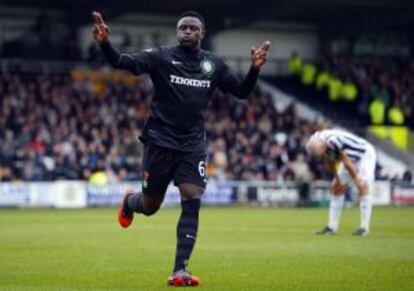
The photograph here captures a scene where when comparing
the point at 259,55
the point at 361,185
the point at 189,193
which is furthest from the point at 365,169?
the point at 189,193

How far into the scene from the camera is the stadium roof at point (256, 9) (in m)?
45.2

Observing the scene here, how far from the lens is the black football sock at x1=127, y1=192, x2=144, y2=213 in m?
12.4

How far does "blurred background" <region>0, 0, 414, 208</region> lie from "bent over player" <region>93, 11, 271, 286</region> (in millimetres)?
23841

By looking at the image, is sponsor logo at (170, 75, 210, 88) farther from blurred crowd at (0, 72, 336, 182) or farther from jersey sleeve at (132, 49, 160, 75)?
blurred crowd at (0, 72, 336, 182)

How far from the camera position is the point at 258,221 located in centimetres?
2636

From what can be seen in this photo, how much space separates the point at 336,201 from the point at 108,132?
2094 cm

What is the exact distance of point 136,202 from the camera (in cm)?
1248

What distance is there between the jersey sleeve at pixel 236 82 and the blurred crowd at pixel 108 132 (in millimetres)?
24980

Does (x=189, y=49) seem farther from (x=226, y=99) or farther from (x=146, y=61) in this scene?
(x=226, y=99)

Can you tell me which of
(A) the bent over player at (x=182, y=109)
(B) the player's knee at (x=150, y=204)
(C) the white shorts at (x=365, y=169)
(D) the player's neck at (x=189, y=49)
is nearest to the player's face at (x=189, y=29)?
(A) the bent over player at (x=182, y=109)

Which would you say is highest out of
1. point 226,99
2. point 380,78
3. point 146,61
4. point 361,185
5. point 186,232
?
point 380,78

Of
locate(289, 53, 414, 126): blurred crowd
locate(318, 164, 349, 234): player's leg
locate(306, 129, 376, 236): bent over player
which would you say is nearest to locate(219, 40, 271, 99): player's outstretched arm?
locate(306, 129, 376, 236): bent over player

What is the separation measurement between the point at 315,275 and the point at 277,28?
137 feet

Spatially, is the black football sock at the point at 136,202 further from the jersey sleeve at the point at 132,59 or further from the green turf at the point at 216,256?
the jersey sleeve at the point at 132,59
